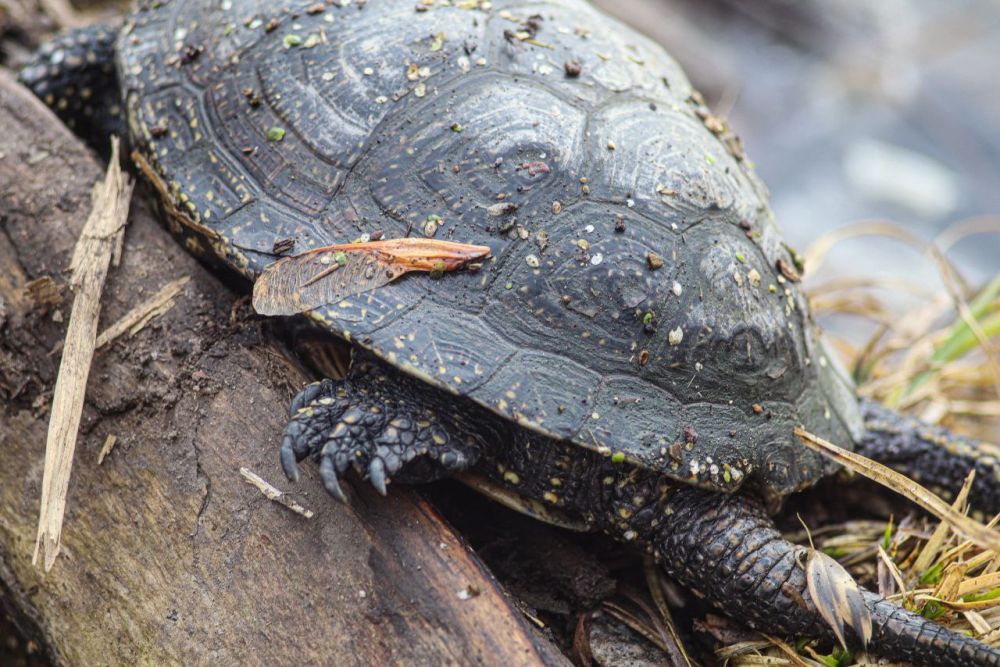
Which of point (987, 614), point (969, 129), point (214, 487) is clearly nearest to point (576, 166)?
point (214, 487)

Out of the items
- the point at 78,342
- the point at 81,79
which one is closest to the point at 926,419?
the point at 78,342

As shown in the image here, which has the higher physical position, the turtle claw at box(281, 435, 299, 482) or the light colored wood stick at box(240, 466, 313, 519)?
the turtle claw at box(281, 435, 299, 482)

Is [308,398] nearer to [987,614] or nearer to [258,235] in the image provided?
[258,235]

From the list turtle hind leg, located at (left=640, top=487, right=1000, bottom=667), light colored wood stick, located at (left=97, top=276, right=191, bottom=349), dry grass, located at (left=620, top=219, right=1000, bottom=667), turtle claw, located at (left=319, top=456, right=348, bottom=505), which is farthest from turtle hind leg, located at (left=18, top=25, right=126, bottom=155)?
dry grass, located at (left=620, top=219, right=1000, bottom=667)

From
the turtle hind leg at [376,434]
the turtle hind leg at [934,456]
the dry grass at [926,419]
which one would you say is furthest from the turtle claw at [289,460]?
the turtle hind leg at [934,456]

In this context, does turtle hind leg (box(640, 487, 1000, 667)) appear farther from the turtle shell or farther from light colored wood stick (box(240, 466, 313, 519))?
light colored wood stick (box(240, 466, 313, 519))

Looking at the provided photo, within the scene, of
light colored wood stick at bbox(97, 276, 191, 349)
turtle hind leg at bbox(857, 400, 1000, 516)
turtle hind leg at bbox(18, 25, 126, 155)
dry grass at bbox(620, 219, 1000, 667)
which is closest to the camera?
dry grass at bbox(620, 219, 1000, 667)

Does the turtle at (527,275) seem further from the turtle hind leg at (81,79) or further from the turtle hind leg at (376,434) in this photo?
the turtle hind leg at (81,79)
